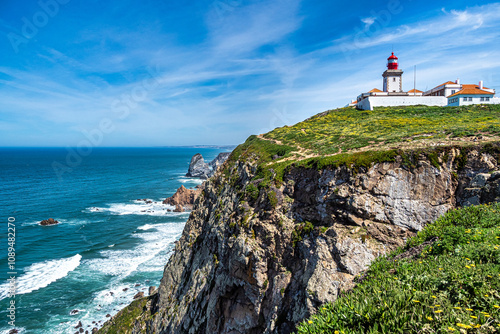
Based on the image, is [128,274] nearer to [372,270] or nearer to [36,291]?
[36,291]

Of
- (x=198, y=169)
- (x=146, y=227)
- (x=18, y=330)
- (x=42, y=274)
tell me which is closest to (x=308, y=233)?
(x=18, y=330)

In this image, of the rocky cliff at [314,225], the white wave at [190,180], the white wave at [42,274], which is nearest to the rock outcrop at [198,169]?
the white wave at [190,180]

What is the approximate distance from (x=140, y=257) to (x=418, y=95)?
56.4 metres

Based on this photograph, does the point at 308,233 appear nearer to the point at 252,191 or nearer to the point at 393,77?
the point at 252,191

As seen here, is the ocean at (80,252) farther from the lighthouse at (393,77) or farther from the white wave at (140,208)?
the lighthouse at (393,77)

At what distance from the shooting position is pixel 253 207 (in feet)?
70.0

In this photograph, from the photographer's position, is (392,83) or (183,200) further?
(183,200)

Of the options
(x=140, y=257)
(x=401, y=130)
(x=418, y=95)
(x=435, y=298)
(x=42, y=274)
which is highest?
(x=418, y=95)

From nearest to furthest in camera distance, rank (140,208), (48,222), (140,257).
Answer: (140,257) < (48,222) < (140,208)

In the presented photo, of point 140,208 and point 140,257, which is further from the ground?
point 140,208

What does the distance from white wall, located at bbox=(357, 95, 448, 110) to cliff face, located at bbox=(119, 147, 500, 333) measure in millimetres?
32205

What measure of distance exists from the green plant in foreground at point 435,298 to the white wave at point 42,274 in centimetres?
4468

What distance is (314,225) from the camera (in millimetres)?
17234

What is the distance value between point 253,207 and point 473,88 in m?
44.2
